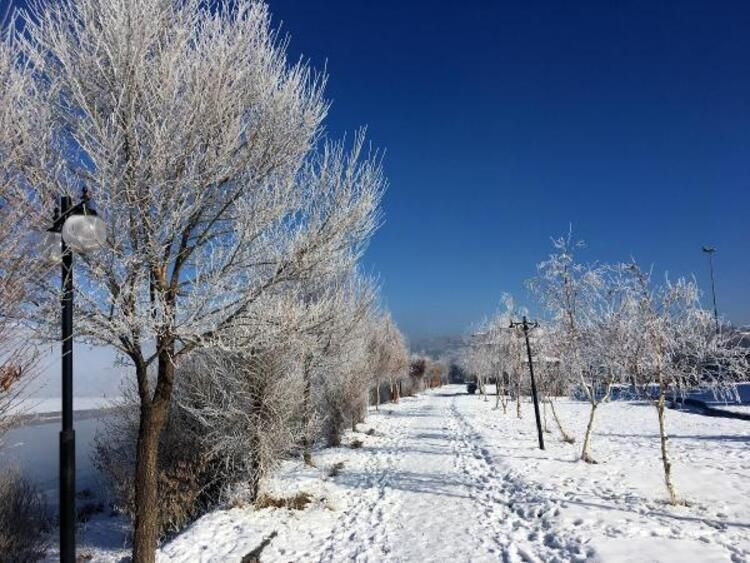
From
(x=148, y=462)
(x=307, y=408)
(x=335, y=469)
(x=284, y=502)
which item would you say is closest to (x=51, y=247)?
(x=148, y=462)

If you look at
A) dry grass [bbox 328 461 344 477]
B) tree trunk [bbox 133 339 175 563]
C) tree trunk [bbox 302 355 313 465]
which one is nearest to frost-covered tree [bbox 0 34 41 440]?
tree trunk [bbox 133 339 175 563]

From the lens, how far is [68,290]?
195 inches

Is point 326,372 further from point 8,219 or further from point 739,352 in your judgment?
point 8,219

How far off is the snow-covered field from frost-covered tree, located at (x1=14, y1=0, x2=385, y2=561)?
2.94 m

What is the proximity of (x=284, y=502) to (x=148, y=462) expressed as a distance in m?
4.80

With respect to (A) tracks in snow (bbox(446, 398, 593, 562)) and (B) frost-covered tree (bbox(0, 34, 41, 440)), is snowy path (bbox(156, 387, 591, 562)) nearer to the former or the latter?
(A) tracks in snow (bbox(446, 398, 593, 562))

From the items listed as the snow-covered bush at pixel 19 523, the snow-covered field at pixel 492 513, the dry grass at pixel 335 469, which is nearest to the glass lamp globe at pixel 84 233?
the snow-covered field at pixel 492 513

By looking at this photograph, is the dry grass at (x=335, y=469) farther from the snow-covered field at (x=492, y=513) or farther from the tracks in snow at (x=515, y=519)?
the tracks in snow at (x=515, y=519)

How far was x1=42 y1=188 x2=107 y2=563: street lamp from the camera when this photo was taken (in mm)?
4562

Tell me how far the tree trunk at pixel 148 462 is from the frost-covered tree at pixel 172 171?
0.02 metres

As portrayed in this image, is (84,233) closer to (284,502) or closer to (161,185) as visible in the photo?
(161,185)

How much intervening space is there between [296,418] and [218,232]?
23.1ft

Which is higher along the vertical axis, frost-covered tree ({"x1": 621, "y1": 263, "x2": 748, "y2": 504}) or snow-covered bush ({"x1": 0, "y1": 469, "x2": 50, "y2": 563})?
frost-covered tree ({"x1": 621, "y1": 263, "x2": 748, "y2": 504})

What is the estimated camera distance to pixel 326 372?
14883 mm
